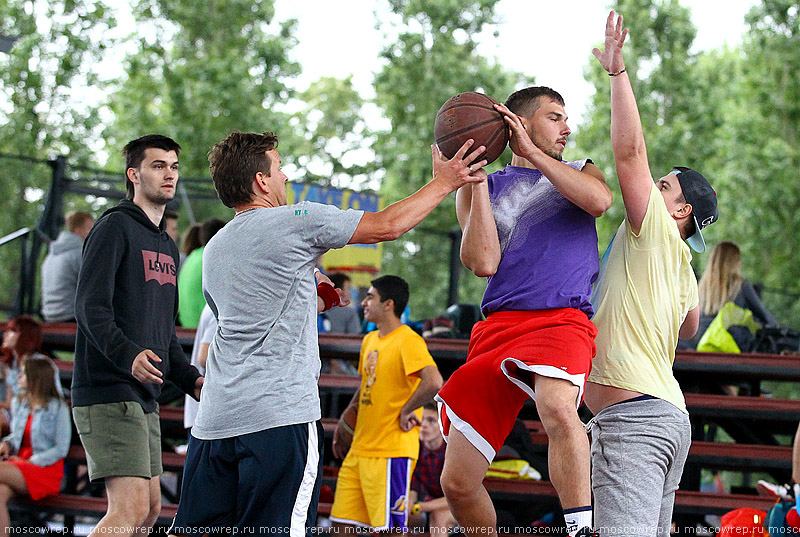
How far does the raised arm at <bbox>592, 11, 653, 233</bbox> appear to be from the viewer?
3250 mm

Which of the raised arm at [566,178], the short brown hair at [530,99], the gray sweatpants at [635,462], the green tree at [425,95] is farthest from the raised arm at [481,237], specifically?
the green tree at [425,95]

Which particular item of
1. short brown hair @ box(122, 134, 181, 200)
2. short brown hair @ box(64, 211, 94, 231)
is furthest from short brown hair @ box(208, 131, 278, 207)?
short brown hair @ box(64, 211, 94, 231)

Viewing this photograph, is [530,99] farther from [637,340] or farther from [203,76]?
[203,76]

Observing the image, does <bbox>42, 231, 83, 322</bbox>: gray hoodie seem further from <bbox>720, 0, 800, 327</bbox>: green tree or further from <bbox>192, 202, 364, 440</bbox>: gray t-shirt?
<bbox>720, 0, 800, 327</bbox>: green tree

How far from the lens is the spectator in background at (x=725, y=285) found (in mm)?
7469

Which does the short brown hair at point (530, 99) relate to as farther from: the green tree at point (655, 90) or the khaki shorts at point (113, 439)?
the green tree at point (655, 90)

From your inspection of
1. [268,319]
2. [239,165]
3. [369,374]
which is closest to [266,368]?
[268,319]

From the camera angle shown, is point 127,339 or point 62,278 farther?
point 62,278

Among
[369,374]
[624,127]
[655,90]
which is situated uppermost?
[655,90]

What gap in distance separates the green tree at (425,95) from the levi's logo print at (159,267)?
15.7 metres

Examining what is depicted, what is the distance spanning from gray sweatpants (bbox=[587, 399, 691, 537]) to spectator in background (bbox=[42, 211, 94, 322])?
231 inches

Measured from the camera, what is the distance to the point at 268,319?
10.5ft

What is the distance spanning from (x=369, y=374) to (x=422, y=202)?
279 cm

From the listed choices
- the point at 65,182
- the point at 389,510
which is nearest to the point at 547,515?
the point at 389,510
